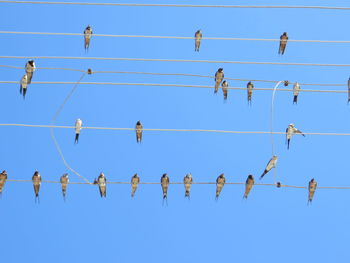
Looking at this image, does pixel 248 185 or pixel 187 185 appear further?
pixel 187 185

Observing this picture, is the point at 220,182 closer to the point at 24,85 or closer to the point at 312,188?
the point at 312,188

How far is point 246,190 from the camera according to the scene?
1214 cm

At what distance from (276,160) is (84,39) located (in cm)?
396

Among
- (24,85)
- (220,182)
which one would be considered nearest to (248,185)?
(220,182)

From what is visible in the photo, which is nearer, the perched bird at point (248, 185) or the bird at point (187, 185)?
the perched bird at point (248, 185)

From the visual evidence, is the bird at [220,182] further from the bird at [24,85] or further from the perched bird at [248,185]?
the bird at [24,85]

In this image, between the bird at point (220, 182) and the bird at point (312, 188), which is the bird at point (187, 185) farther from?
the bird at point (312, 188)

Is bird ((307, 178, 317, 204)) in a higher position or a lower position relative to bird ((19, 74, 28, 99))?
lower

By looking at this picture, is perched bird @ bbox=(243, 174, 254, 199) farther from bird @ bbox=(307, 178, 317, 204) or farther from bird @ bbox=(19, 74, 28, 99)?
bird @ bbox=(19, 74, 28, 99)

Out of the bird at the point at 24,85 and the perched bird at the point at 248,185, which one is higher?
the bird at the point at 24,85

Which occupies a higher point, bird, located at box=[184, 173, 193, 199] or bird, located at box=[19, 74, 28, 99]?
bird, located at box=[19, 74, 28, 99]

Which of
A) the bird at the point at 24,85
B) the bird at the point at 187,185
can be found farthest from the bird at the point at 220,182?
the bird at the point at 24,85

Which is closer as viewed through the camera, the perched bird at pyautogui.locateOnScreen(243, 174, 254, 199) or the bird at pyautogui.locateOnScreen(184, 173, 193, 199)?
the perched bird at pyautogui.locateOnScreen(243, 174, 254, 199)

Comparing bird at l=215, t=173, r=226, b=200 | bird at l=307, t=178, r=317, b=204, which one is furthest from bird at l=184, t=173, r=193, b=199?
bird at l=307, t=178, r=317, b=204
